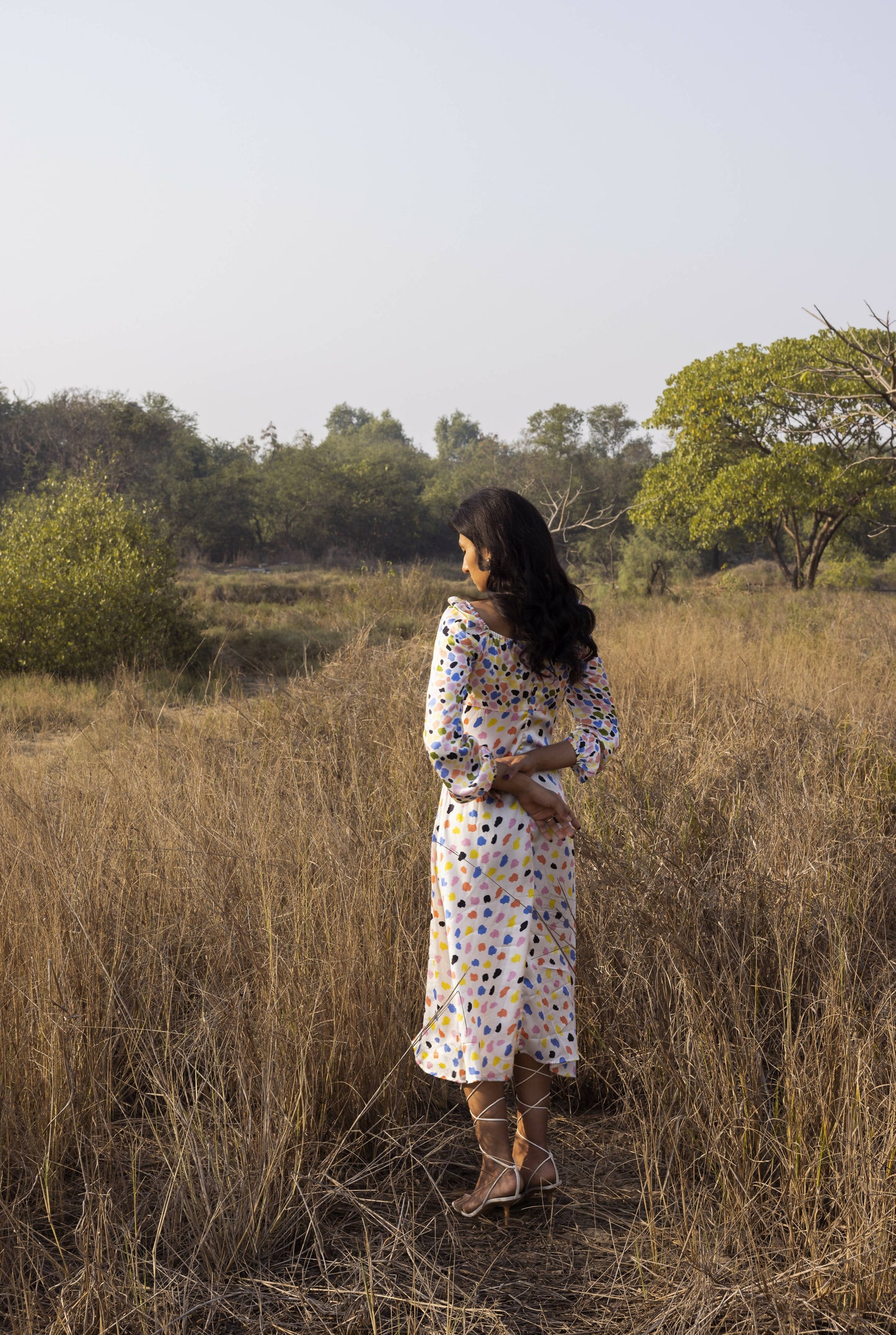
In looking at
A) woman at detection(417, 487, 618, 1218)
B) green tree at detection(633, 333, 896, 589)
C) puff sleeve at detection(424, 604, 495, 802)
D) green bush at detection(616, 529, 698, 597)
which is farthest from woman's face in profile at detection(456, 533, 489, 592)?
green bush at detection(616, 529, 698, 597)

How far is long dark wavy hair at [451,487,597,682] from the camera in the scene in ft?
6.84

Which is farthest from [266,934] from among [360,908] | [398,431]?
[398,431]

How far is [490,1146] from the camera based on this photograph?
208 cm

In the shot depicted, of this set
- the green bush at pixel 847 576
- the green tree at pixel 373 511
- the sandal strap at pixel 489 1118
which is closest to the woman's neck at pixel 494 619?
A: the sandal strap at pixel 489 1118

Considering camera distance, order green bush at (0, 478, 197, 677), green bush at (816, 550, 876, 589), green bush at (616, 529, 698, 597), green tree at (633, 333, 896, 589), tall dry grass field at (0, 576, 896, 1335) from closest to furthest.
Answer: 1. tall dry grass field at (0, 576, 896, 1335)
2. green bush at (0, 478, 197, 677)
3. green tree at (633, 333, 896, 589)
4. green bush at (816, 550, 876, 589)
5. green bush at (616, 529, 698, 597)

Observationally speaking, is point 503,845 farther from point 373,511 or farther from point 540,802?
point 373,511

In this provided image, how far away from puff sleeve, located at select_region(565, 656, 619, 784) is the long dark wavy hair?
135 millimetres

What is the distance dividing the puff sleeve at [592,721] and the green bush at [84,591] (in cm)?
901

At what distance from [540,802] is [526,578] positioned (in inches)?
18.9

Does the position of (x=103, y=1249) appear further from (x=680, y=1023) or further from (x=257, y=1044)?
(x=680, y=1023)

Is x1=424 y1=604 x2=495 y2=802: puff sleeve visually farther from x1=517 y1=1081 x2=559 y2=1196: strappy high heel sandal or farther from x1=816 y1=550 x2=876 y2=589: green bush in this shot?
x1=816 y1=550 x2=876 y2=589: green bush

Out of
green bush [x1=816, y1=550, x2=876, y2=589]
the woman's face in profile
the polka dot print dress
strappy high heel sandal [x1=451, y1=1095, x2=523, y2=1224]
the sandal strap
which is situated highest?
green bush [x1=816, y1=550, x2=876, y2=589]

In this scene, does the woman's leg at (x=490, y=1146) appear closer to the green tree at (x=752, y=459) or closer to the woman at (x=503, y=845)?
the woman at (x=503, y=845)

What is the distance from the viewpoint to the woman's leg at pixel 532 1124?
6.94 feet
